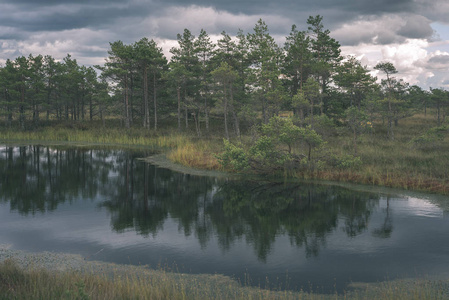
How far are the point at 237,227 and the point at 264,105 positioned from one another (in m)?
24.7

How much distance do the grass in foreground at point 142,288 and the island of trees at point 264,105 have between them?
38.3 ft

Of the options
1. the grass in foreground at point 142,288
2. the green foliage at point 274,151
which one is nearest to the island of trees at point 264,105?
the green foliage at point 274,151

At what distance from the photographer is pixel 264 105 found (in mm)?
36250

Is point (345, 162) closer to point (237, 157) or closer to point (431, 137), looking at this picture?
point (237, 157)

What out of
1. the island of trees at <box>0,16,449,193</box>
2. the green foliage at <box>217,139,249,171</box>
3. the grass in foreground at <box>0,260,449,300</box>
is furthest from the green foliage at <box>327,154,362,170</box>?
the grass in foreground at <box>0,260,449,300</box>

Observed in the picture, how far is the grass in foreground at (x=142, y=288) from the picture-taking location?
6082 mm

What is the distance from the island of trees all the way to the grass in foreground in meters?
11.7

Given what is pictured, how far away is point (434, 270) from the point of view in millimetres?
9227

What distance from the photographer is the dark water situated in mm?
9539

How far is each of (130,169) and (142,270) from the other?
59.0ft

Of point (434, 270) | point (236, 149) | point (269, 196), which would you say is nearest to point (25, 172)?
point (236, 149)

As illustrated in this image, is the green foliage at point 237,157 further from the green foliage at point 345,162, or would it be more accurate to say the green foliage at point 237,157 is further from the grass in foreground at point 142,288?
the grass in foreground at point 142,288

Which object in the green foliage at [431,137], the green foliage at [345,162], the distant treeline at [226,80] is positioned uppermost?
the distant treeline at [226,80]

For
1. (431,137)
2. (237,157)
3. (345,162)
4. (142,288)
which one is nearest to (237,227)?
(142,288)
